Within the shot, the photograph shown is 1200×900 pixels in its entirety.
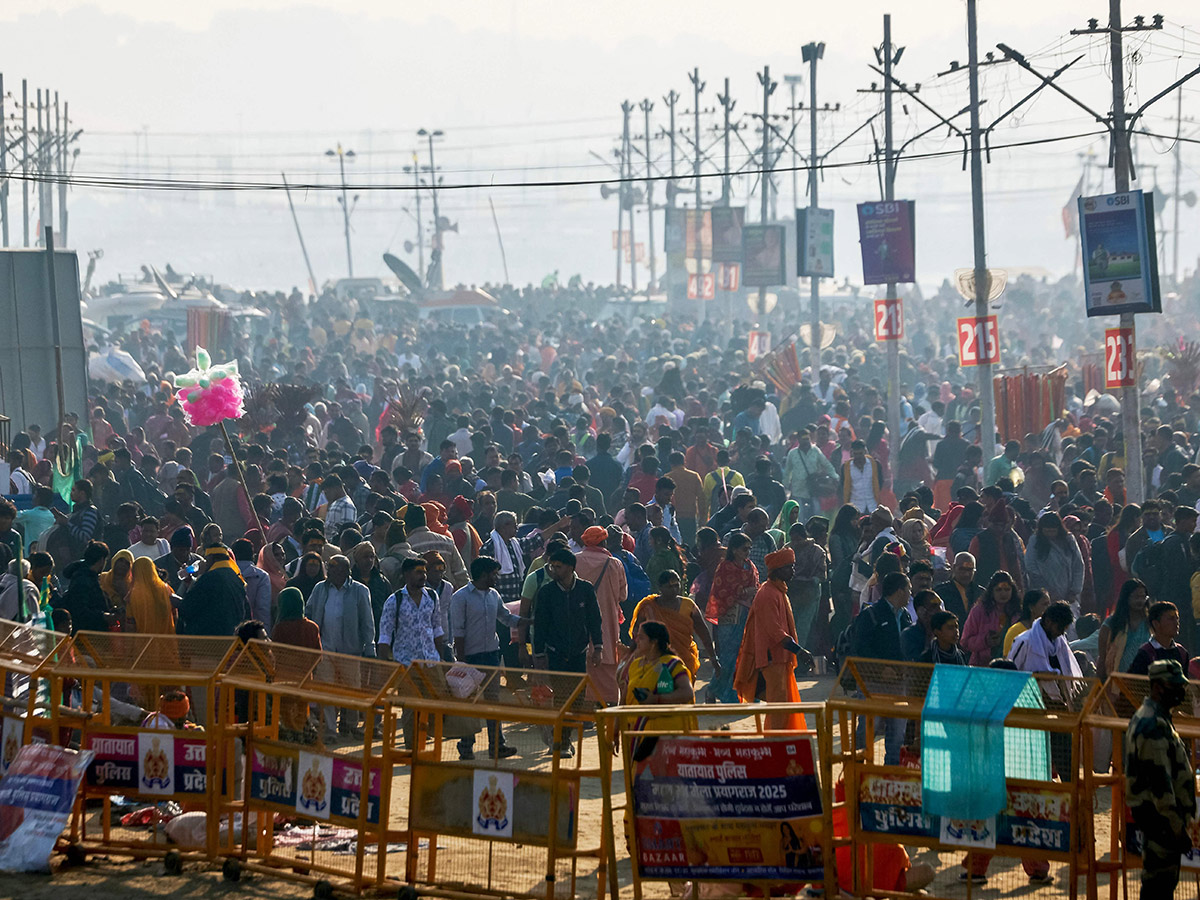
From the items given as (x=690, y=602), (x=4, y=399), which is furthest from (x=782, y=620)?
(x=4, y=399)

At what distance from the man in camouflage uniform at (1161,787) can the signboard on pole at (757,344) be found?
27.3 m

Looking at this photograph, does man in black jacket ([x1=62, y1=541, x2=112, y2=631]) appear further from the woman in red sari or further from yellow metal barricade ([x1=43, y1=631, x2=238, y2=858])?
the woman in red sari

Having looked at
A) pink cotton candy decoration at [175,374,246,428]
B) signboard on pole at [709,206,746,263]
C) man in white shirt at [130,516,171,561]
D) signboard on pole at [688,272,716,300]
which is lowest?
man in white shirt at [130,516,171,561]

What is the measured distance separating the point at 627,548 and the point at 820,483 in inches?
198

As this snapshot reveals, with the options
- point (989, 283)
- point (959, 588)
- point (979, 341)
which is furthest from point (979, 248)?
point (959, 588)

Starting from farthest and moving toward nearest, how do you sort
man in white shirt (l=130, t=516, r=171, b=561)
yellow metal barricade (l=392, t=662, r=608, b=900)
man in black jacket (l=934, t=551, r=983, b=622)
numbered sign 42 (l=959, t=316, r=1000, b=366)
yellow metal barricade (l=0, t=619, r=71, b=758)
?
numbered sign 42 (l=959, t=316, r=1000, b=366), man in white shirt (l=130, t=516, r=171, b=561), man in black jacket (l=934, t=551, r=983, b=622), yellow metal barricade (l=0, t=619, r=71, b=758), yellow metal barricade (l=392, t=662, r=608, b=900)

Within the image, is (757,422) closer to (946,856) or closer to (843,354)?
(946,856)

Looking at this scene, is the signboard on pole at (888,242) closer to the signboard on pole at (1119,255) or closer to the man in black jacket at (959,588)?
the signboard on pole at (1119,255)

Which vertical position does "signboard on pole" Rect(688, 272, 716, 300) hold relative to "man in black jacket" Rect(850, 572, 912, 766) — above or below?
above

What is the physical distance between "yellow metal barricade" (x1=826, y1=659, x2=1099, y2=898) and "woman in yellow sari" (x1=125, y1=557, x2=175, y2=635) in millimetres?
4915

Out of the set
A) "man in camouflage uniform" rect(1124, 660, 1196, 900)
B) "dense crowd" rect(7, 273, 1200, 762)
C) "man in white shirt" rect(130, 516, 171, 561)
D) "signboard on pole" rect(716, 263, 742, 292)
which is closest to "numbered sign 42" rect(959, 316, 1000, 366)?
"dense crowd" rect(7, 273, 1200, 762)

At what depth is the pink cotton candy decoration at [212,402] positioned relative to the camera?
1352 centimetres

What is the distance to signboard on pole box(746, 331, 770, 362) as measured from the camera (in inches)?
1331

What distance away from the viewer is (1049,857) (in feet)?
22.4
